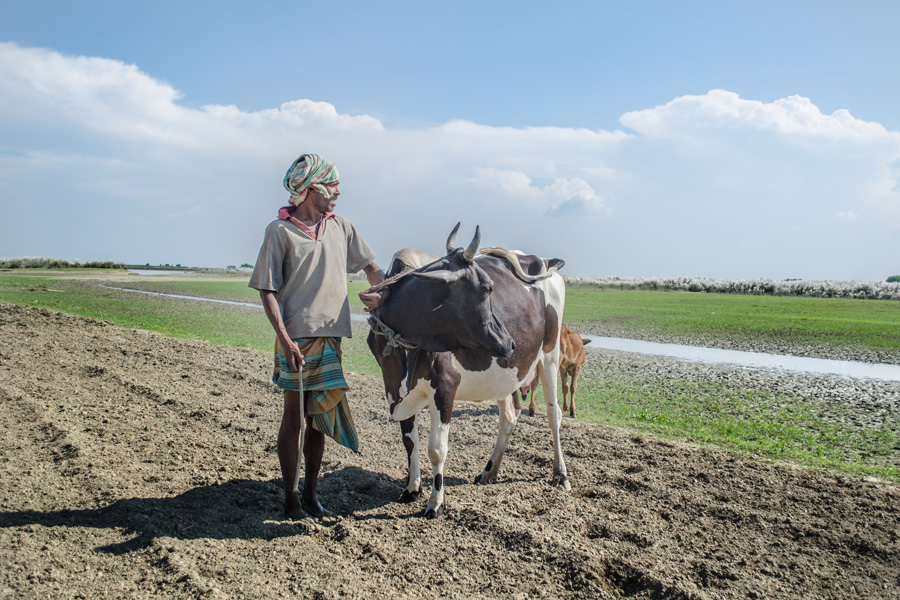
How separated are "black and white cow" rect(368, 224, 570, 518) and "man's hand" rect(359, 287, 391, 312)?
0.16 ft

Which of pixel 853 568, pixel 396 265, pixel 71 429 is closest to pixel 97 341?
pixel 71 429

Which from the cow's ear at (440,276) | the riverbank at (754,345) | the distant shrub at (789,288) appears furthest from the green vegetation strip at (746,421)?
the distant shrub at (789,288)

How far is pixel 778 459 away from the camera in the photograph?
7684 mm

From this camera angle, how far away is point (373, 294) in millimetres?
5176

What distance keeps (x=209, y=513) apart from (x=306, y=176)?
2.91m

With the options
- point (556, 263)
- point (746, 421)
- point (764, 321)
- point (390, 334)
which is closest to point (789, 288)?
point (764, 321)

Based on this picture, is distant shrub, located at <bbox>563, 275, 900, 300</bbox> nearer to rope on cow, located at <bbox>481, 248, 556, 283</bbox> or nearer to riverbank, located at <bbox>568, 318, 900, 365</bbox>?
riverbank, located at <bbox>568, 318, 900, 365</bbox>

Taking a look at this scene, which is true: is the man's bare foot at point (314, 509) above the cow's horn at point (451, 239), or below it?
below

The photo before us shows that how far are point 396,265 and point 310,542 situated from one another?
2453mm

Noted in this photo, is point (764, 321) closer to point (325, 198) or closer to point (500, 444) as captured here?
point (500, 444)

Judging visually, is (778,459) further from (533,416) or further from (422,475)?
(422,475)

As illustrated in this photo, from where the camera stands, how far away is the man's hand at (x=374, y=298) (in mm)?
5160

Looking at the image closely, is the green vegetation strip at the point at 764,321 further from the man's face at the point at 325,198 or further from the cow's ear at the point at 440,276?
the man's face at the point at 325,198

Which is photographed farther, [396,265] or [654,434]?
[654,434]
